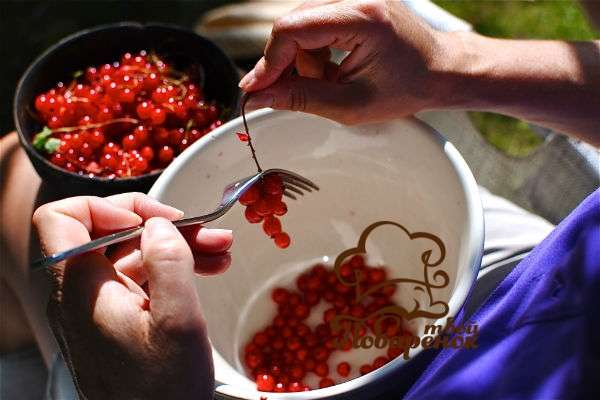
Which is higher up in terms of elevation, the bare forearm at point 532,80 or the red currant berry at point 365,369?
the bare forearm at point 532,80

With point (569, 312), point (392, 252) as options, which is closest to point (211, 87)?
point (392, 252)

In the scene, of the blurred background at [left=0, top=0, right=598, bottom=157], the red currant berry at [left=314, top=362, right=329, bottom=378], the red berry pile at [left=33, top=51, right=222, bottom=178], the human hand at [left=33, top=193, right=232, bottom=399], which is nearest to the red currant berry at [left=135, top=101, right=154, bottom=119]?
the red berry pile at [left=33, top=51, right=222, bottom=178]

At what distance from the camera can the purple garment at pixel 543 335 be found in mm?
592

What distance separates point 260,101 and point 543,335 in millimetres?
446

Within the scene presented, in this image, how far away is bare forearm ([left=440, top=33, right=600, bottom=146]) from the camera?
915mm

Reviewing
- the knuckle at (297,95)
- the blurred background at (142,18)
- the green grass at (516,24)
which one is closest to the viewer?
the knuckle at (297,95)

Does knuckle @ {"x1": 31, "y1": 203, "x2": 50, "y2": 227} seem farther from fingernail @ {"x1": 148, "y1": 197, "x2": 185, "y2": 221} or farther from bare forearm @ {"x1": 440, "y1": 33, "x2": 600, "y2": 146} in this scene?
bare forearm @ {"x1": 440, "y1": 33, "x2": 600, "y2": 146}

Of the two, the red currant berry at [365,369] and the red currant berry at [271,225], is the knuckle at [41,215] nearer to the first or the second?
the red currant berry at [271,225]

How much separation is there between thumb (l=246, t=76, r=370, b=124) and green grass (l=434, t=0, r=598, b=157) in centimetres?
91

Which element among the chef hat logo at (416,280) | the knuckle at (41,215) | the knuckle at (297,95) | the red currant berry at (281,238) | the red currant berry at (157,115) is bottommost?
the chef hat logo at (416,280)

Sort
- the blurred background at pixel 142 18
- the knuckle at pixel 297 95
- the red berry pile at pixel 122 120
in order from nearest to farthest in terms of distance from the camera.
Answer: the knuckle at pixel 297 95
the red berry pile at pixel 122 120
the blurred background at pixel 142 18

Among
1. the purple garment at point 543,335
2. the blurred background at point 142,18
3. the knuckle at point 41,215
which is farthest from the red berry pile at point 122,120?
the blurred background at point 142,18

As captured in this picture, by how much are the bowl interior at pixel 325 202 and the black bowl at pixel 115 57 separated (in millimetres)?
121

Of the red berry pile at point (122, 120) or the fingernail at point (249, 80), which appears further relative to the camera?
the red berry pile at point (122, 120)
